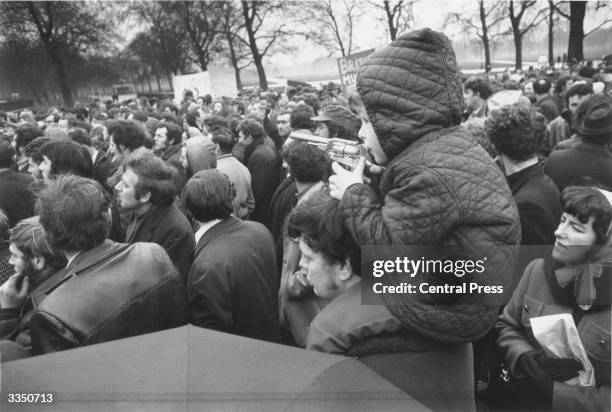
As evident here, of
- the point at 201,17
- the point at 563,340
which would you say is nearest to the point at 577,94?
the point at 563,340

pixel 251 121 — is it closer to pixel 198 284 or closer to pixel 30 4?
pixel 30 4

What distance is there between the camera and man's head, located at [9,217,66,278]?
2.60 m

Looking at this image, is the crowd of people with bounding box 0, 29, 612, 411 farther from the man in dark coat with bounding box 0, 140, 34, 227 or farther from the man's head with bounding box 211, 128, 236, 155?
the man's head with bounding box 211, 128, 236, 155

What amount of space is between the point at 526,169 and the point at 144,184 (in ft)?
7.13

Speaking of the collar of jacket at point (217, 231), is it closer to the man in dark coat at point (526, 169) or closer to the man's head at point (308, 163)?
the man's head at point (308, 163)

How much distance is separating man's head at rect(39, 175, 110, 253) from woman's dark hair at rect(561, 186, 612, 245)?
6.09ft

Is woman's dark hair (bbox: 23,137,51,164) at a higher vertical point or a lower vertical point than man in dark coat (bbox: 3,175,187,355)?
higher

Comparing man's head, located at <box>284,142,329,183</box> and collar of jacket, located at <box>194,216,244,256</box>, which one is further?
man's head, located at <box>284,142,329,183</box>

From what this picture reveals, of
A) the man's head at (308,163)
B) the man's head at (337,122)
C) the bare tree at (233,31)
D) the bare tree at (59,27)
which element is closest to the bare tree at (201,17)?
the bare tree at (233,31)

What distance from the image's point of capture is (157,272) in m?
2.37

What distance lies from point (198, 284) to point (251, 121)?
12.8 feet

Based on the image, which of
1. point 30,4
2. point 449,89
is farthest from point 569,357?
point 30,4

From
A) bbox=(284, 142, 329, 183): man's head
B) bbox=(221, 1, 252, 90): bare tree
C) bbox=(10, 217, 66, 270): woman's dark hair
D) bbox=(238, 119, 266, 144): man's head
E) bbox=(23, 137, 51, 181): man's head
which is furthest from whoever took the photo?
bbox=(238, 119, 266, 144): man's head

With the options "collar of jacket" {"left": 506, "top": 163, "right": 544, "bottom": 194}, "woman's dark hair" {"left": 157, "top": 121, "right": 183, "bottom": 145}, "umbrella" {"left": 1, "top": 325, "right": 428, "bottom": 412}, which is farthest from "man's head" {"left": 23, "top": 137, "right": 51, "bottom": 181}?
"collar of jacket" {"left": 506, "top": 163, "right": 544, "bottom": 194}
